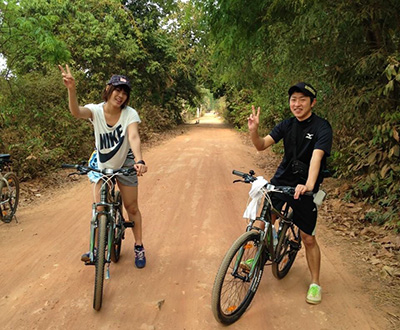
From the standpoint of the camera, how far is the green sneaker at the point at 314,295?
2994 mm

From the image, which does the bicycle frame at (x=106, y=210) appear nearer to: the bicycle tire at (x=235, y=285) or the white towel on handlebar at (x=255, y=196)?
the bicycle tire at (x=235, y=285)

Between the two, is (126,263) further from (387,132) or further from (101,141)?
(387,132)

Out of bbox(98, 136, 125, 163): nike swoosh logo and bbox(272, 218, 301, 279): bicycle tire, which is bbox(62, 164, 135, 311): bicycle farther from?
bbox(272, 218, 301, 279): bicycle tire

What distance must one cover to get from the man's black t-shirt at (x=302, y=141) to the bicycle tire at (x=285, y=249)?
50 cm

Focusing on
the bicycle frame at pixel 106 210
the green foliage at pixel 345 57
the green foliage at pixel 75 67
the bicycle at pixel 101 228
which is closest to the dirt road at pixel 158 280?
the bicycle at pixel 101 228

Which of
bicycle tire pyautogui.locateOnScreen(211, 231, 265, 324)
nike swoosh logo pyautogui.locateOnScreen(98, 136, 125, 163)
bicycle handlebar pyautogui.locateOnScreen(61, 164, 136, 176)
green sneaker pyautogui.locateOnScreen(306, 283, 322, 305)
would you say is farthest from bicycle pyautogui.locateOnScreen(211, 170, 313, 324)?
nike swoosh logo pyautogui.locateOnScreen(98, 136, 125, 163)

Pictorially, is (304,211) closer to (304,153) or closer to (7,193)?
(304,153)

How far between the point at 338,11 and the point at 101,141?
376 centimetres

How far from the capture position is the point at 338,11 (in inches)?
173

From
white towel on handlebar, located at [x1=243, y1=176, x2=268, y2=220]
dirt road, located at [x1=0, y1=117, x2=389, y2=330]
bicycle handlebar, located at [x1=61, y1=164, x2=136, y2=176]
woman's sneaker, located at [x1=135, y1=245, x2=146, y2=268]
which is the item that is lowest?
dirt road, located at [x1=0, y1=117, x2=389, y2=330]

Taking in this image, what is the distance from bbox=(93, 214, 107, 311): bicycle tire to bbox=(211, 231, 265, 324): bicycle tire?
3.35 ft

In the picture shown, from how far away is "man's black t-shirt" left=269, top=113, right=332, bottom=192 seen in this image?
8.86 ft

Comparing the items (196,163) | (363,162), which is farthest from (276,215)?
(196,163)

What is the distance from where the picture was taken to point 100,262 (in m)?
2.76
